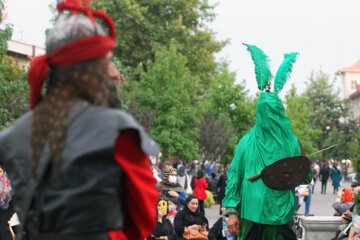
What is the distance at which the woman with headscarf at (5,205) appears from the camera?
8070 mm

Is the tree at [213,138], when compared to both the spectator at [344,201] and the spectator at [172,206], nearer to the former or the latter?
the spectator at [344,201]

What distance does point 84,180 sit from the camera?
264 centimetres

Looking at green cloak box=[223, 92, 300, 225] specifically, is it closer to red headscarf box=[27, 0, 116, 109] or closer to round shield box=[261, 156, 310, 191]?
round shield box=[261, 156, 310, 191]

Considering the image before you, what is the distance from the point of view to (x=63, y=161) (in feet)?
8.70

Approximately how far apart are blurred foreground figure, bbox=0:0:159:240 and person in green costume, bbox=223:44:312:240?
3.05 meters

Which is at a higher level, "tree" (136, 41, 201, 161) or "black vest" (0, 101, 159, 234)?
"tree" (136, 41, 201, 161)

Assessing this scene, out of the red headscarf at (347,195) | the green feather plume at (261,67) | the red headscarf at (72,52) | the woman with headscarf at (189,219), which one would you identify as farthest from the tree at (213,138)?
the red headscarf at (72,52)

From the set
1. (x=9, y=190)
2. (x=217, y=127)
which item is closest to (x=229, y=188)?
(x=9, y=190)

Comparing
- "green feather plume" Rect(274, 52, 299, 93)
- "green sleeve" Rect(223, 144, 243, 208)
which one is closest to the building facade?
"green feather plume" Rect(274, 52, 299, 93)

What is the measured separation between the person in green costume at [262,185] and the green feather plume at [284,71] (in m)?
0.06

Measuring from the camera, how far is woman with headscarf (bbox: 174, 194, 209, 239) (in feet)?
31.0

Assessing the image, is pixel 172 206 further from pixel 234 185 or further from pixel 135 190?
pixel 135 190

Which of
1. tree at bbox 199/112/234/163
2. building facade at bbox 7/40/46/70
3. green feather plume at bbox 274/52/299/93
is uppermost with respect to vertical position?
building facade at bbox 7/40/46/70

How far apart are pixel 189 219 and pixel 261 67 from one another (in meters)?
3.68
